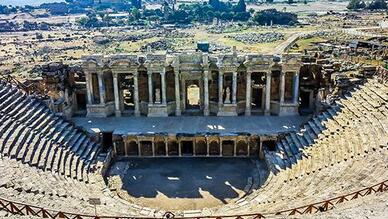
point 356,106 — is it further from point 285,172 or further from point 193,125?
point 193,125

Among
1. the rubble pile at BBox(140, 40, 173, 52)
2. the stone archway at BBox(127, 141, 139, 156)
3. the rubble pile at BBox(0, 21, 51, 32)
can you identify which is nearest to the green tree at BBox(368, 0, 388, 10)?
the rubble pile at BBox(140, 40, 173, 52)

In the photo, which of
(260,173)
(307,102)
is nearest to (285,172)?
(260,173)

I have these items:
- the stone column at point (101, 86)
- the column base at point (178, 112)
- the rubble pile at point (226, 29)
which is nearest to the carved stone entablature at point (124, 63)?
the stone column at point (101, 86)

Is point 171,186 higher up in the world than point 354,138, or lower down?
lower down

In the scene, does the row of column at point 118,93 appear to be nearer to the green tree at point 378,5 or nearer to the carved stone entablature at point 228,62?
the carved stone entablature at point 228,62

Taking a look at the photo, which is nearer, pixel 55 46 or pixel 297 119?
pixel 297 119

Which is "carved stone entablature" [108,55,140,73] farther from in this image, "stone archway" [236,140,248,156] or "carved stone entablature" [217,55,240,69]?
"stone archway" [236,140,248,156]

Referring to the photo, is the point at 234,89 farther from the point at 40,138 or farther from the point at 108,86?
the point at 40,138
